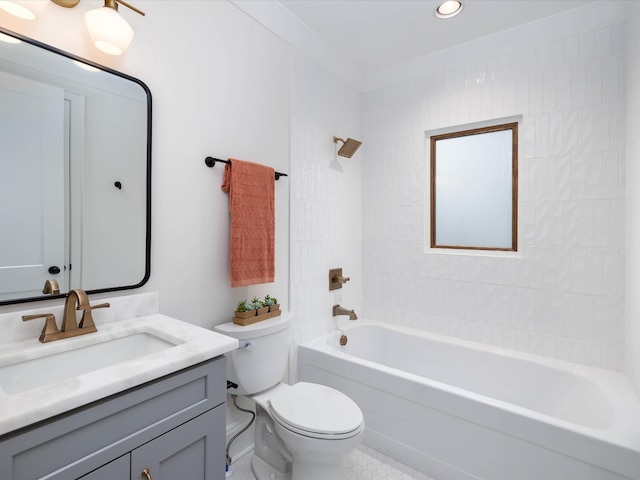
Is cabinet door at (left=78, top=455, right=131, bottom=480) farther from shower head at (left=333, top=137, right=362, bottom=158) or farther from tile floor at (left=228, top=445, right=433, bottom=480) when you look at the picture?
shower head at (left=333, top=137, right=362, bottom=158)

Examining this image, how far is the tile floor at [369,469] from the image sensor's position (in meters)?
1.76

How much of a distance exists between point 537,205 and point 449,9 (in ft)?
4.34

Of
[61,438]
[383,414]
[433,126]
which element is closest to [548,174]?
[433,126]

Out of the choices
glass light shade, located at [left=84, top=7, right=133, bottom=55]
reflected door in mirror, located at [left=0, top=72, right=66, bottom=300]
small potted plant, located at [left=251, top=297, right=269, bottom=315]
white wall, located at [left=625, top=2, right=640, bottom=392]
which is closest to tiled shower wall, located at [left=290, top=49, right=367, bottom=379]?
small potted plant, located at [left=251, top=297, right=269, bottom=315]

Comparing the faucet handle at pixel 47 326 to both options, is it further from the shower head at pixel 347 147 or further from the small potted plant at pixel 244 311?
the shower head at pixel 347 147

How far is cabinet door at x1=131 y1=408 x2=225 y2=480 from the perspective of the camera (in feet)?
3.01

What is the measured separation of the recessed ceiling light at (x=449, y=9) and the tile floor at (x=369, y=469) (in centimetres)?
265

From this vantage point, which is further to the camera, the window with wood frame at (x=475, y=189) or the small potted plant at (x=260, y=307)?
the window with wood frame at (x=475, y=189)

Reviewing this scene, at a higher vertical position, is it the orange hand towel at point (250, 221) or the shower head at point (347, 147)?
the shower head at point (347, 147)

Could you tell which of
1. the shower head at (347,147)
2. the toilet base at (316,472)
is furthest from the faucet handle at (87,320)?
the shower head at (347,147)

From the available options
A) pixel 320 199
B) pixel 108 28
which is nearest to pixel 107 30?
pixel 108 28

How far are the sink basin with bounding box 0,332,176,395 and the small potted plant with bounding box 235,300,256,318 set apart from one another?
0.50m

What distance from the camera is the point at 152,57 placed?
1484mm

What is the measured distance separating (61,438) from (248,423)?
128 cm
